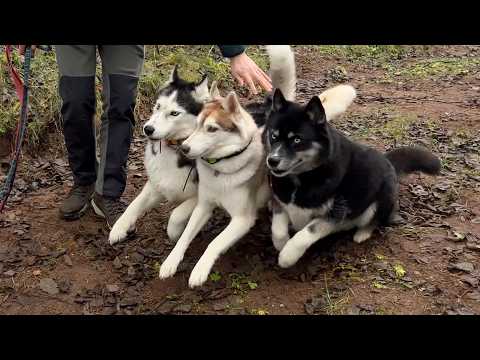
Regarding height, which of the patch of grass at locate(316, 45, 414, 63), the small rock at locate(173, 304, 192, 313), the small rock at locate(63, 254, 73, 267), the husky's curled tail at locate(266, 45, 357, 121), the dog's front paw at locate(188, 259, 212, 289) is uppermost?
the husky's curled tail at locate(266, 45, 357, 121)

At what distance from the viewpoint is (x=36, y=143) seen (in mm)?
4789

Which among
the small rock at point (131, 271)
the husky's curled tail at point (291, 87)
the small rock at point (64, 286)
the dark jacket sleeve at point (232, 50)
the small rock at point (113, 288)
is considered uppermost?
the dark jacket sleeve at point (232, 50)

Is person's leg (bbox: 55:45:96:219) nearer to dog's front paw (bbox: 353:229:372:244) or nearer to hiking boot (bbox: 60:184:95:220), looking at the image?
hiking boot (bbox: 60:184:95:220)

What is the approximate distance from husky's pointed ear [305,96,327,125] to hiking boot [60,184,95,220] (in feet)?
6.30

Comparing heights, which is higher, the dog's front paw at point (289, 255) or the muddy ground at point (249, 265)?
the dog's front paw at point (289, 255)

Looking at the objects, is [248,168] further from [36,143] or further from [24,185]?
[36,143]

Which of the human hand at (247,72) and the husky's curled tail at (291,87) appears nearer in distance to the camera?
the human hand at (247,72)

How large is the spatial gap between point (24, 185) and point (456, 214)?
3648 millimetres

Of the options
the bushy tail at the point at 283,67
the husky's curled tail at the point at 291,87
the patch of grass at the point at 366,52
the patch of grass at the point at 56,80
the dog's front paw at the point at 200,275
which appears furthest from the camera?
the patch of grass at the point at 366,52

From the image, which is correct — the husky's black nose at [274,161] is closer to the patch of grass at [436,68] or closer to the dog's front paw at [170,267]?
the dog's front paw at [170,267]

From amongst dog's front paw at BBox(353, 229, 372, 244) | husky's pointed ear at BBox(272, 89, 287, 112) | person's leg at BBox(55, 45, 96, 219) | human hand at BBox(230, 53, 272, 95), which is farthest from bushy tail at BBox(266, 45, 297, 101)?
person's leg at BBox(55, 45, 96, 219)

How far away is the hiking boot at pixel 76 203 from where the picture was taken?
12.2ft

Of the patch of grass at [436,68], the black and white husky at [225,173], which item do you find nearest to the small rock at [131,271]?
the black and white husky at [225,173]

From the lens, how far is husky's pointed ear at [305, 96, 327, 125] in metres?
2.78
